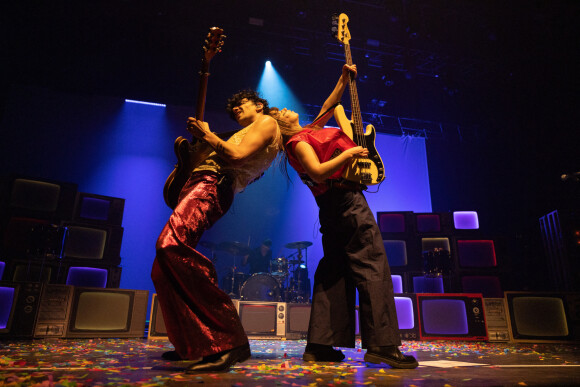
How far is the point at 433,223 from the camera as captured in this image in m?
6.68

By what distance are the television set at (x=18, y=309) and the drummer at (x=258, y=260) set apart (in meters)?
4.90

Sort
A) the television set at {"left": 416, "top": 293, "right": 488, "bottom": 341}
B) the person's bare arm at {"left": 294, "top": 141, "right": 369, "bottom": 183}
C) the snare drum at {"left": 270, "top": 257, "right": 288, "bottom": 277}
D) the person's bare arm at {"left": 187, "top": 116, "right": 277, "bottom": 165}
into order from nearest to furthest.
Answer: the person's bare arm at {"left": 187, "top": 116, "right": 277, "bottom": 165}
the person's bare arm at {"left": 294, "top": 141, "right": 369, "bottom": 183}
the television set at {"left": 416, "top": 293, "right": 488, "bottom": 341}
the snare drum at {"left": 270, "top": 257, "right": 288, "bottom": 277}

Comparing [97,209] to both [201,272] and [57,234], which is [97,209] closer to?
[57,234]

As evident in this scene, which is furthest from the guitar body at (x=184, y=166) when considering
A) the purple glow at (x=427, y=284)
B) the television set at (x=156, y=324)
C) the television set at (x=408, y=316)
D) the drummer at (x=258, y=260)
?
the drummer at (x=258, y=260)

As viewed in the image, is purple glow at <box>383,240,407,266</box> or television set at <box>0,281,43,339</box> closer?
television set at <box>0,281,43,339</box>

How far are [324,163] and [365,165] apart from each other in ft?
1.27

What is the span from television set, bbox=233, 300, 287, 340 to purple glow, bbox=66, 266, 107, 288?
2.33 meters

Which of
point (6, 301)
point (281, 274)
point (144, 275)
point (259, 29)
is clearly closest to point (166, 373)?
point (6, 301)

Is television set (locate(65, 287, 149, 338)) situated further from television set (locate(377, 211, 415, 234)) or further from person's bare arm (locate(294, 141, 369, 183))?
television set (locate(377, 211, 415, 234))

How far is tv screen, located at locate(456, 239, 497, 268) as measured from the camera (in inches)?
241

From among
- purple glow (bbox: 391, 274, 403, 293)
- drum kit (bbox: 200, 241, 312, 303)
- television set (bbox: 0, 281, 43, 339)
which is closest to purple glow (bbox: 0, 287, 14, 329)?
television set (bbox: 0, 281, 43, 339)

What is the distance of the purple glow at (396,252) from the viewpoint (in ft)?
21.4

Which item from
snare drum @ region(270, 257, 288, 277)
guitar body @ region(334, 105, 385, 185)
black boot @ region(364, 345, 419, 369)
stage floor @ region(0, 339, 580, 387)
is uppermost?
guitar body @ region(334, 105, 385, 185)

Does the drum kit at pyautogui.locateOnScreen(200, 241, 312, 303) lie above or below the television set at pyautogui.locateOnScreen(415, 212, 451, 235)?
below
